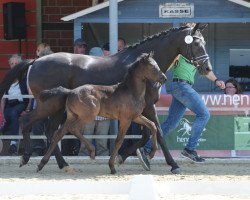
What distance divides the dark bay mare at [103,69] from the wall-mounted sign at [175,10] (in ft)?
8.77

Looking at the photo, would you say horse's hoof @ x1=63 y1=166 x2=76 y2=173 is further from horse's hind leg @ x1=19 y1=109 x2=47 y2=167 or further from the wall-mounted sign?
the wall-mounted sign

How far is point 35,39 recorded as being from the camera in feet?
55.7

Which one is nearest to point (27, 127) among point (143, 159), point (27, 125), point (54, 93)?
point (27, 125)

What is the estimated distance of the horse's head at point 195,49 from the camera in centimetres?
1093

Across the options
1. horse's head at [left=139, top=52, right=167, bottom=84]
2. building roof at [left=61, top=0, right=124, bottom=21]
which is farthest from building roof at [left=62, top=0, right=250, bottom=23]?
horse's head at [left=139, top=52, right=167, bottom=84]

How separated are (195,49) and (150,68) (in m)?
0.80

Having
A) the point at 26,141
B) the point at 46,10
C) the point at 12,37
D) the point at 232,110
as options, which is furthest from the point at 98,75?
the point at 46,10

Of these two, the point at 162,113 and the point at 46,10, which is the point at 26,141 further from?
the point at 46,10

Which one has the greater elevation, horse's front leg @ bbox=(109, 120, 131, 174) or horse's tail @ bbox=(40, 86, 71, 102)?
horse's tail @ bbox=(40, 86, 71, 102)

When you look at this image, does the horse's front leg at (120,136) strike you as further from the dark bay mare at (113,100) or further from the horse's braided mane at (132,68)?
the horse's braided mane at (132,68)

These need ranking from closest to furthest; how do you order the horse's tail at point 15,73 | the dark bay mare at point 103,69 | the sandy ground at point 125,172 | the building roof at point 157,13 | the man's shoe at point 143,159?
the sandy ground at point 125,172 → the dark bay mare at point 103,69 → the man's shoe at point 143,159 → the horse's tail at point 15,73 → the building roof at point 157,13

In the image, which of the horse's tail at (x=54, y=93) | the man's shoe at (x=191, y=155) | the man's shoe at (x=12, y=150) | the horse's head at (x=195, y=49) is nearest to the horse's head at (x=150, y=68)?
the horse's head at (x=195, y=49)

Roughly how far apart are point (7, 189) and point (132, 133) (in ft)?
19.5

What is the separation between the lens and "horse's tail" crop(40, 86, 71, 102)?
34.6 feet
